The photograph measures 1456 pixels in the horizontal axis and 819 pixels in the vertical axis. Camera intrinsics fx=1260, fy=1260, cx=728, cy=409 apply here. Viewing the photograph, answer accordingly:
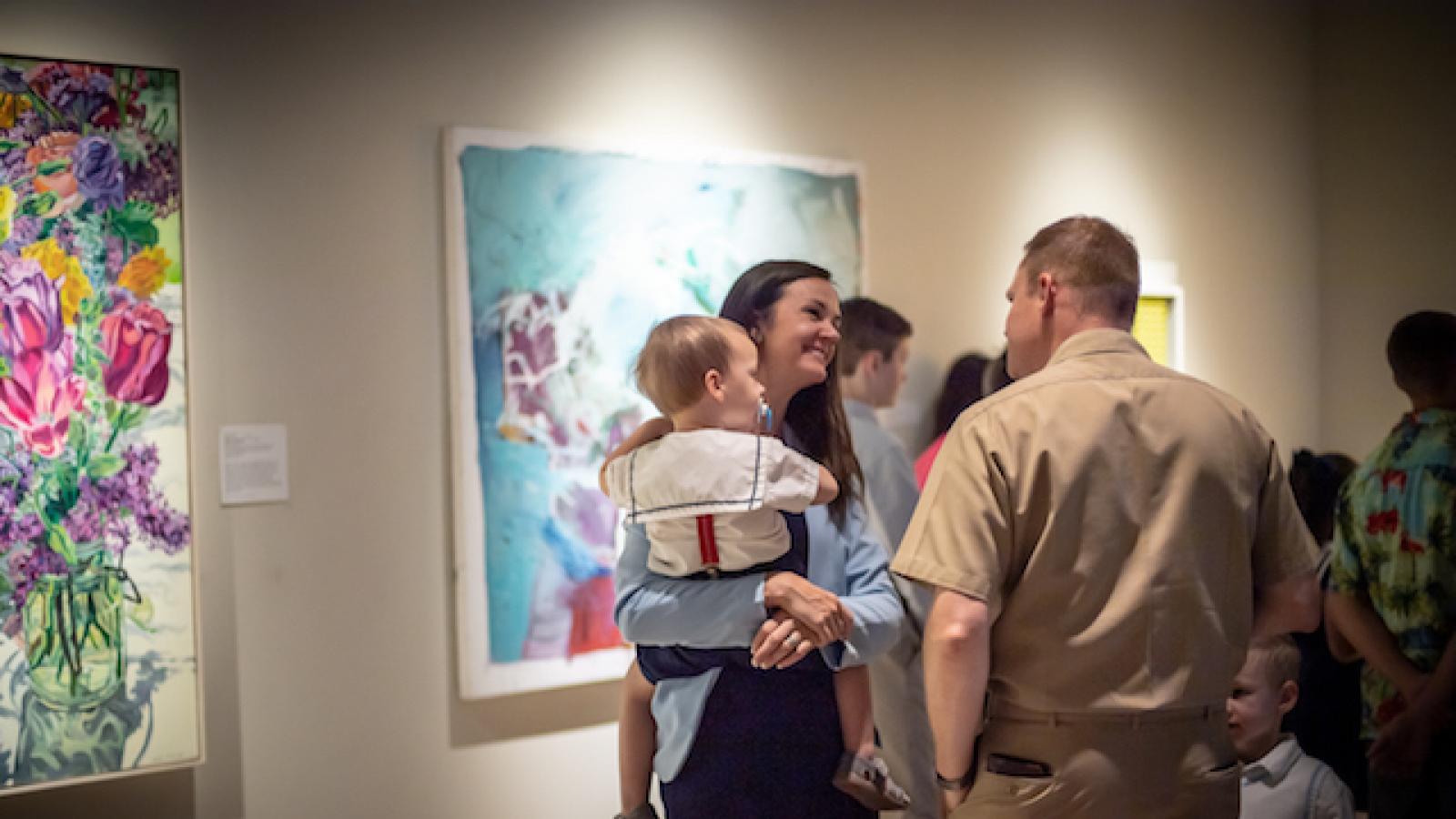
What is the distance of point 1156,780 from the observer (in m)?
2.17

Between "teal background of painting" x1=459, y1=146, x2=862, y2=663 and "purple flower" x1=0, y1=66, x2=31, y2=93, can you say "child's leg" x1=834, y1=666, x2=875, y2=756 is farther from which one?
"purple flower" x1=0, y1=66, x2=31, y2=93

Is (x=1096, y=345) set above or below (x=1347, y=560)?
above

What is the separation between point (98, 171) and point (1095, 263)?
217cm

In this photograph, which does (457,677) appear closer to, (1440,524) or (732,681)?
(732,681)

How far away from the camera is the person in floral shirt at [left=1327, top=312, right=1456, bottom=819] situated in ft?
10.6

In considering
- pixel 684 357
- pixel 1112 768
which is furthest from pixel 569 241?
pixel 1112 768

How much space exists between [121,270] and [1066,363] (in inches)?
81.4

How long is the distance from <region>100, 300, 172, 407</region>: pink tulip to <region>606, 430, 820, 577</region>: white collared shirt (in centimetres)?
126

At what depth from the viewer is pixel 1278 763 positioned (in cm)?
281

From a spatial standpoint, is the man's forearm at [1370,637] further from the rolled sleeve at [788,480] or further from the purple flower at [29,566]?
the purple flower at [29,566]

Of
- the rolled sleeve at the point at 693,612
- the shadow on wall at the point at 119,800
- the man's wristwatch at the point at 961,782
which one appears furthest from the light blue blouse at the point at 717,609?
the shadow on wall at the point at 119,800

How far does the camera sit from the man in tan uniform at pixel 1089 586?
2.15 meters

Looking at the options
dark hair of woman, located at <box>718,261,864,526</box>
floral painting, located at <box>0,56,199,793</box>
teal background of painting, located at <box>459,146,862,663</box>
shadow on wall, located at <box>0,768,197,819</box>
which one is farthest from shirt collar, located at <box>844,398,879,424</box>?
shadow on wall, located at <box>0,768,197,819</box>

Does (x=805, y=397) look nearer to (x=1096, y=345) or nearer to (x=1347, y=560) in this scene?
(x=1096, y=345)
